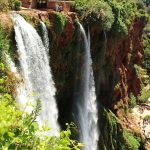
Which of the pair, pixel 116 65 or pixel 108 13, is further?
pixel 116 65

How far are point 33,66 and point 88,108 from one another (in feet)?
33.1

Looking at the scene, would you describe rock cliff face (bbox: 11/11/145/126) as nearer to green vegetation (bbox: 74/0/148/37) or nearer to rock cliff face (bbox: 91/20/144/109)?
rock cliff face (bbox: 91/20/144/109)

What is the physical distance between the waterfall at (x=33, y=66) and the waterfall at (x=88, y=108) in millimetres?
5607

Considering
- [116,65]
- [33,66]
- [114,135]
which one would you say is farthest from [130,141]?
[33,66]

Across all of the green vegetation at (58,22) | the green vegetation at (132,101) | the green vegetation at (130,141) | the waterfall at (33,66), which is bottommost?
the green vegetation at (130,141)

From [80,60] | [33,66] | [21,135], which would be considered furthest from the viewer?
[80,60]

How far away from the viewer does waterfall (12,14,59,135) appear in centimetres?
1647

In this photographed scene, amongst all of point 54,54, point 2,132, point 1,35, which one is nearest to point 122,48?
point 54,54

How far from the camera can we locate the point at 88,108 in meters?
26.9

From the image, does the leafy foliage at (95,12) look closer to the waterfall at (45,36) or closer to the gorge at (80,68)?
the gorge at (80,68)

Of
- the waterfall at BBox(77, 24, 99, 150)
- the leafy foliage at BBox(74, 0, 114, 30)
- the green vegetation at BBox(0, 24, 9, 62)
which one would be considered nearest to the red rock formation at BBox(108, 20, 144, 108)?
the leafy foliage at BBox(74, 0, 114, 30)

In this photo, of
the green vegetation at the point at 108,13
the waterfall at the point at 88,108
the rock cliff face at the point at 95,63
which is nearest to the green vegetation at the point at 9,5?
the rock cliff face at the point at 95,63

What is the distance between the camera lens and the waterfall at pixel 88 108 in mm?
25281

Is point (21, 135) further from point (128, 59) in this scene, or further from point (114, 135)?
point (128, 59)
